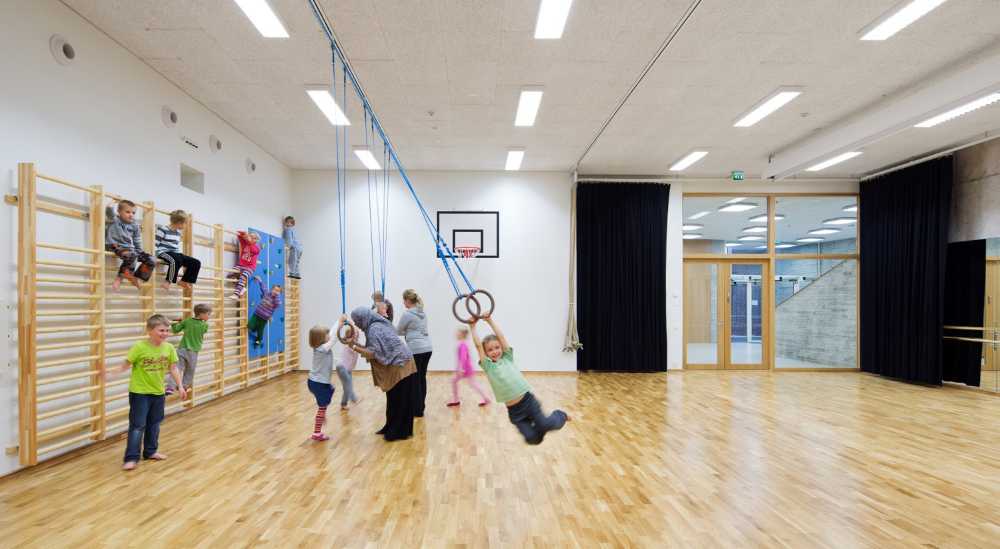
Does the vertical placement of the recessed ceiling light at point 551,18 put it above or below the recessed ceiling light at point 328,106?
above

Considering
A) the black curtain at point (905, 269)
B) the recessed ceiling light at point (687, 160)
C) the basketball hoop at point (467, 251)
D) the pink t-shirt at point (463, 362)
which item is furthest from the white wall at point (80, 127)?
the black curtain at point (905, 269)

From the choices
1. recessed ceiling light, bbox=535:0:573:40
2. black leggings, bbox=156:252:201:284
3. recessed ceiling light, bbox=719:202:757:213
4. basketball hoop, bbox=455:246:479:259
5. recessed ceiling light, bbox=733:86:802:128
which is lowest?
black leggings, bbox=156:252:201:284

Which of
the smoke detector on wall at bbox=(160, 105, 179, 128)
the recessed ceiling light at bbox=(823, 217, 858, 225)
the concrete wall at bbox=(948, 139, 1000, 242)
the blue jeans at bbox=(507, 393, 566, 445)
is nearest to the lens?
the blue jeans at bbox=(507, 393, 566, 445)

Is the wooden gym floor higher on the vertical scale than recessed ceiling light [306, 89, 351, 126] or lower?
lower

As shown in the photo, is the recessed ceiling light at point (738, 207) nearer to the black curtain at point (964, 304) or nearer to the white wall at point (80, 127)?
the black curtain at point (964, 304)

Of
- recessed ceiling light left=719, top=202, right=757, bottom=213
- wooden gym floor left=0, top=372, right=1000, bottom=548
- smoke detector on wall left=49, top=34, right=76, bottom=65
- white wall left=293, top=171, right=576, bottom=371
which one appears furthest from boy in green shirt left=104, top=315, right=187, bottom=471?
recessed ceiling light left=719, top=202, right=757, bottom=213

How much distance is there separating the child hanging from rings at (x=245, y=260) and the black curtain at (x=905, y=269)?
1011 cm

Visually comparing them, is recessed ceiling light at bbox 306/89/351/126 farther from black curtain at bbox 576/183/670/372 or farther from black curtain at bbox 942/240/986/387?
black curtain at bbox 942/240/986/387

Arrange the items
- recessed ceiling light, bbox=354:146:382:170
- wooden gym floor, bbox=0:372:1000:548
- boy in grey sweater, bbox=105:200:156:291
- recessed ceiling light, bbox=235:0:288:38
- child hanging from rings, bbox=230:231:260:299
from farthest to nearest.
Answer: recessed ceiling light, bbox=354:146:382:170 < child hanging from rings, bbox=230:231:260:299 < boy in grey sweater, bbox=105:200:156:291 < recessed ceiling light, bbox=235:0:288:38 < wooden gym floor, bbox=0:372:1000:548

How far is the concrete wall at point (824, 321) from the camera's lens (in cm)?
918

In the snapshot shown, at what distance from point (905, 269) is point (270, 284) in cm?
1027

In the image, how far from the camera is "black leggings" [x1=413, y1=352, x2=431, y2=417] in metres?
5.12

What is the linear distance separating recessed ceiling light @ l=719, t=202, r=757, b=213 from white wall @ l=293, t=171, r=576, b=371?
3.06 metres

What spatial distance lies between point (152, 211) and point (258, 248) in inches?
76.7
